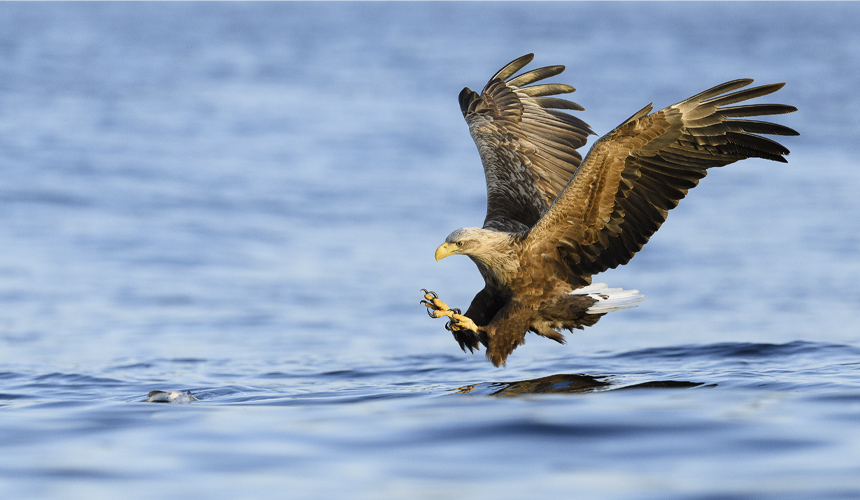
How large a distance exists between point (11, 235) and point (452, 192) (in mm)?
6036

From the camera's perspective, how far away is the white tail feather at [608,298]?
6.19 metres

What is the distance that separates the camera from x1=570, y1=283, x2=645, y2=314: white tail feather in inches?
244

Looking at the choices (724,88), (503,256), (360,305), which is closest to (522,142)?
(503,256)

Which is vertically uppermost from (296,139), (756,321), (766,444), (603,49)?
(603,49)

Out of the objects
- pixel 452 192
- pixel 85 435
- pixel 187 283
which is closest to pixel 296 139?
pixel 452 192

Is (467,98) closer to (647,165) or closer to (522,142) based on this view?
(522,142)

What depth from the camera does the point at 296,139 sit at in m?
19.7

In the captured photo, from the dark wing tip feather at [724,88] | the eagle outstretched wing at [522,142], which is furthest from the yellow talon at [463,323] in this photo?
the dark wing tip feather at [724,88]

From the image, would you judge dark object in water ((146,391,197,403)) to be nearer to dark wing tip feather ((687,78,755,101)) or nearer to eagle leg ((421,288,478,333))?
eagle leg ((421,288,478,333))

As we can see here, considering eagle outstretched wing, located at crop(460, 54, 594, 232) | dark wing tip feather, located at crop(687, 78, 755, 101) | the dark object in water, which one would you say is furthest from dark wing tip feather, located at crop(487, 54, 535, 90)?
the dark object in water

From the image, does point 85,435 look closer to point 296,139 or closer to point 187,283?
point 187,283

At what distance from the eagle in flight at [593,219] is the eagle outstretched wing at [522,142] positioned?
23mm

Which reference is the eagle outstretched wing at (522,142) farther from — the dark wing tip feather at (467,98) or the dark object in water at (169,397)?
the dark object in water at (169,397)

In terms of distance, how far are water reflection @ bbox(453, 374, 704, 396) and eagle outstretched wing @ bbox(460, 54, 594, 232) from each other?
1098mm
